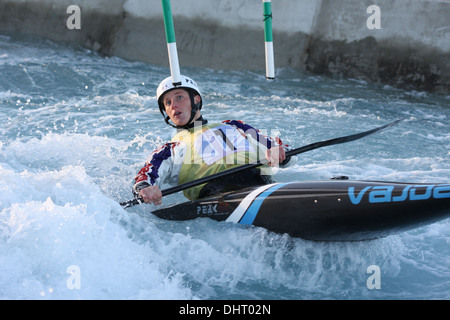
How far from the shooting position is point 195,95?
399 cm

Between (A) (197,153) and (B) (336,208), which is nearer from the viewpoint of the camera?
(B) (336,208)

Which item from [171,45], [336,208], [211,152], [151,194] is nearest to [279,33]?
[171,45]

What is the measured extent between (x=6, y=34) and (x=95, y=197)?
7.80 meters

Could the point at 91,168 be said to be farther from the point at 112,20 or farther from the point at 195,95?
the point at 112,20

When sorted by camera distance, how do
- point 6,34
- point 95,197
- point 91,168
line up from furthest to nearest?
point 6,34
point 91,168
point 95,197

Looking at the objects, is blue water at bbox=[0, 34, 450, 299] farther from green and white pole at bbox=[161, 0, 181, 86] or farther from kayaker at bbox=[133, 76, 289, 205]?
green and white pole at bbox=[161, 0, 181, 86]

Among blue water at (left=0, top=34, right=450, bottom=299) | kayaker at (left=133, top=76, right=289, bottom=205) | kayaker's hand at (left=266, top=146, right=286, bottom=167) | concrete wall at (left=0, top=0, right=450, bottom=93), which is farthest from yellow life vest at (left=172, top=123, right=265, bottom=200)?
concrete wall at (left=0, top=0, right=450, bottom=93)

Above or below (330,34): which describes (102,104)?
below

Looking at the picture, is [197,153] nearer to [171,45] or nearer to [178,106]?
[178,106]

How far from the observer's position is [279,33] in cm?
898

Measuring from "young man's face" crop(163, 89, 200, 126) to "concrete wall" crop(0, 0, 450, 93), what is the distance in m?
5.29

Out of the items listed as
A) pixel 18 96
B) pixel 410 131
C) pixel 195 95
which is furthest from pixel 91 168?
pixel 410 131

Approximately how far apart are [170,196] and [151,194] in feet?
2.80

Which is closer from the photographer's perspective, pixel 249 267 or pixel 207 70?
pixel 249 267
